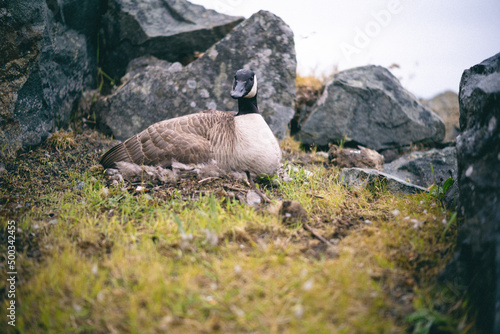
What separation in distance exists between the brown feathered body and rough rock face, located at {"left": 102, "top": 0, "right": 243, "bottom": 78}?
3.79m

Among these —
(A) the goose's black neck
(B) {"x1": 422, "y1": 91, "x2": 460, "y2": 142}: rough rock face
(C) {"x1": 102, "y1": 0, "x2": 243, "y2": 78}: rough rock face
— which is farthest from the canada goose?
(B) {"x1": 422, "y1": 91, "x2": 460, "y2": 142}: rough rock face

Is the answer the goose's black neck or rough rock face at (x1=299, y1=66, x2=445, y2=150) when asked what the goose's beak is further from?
rough rock face at (x1=299, y1=66, x2=445, y2=150)

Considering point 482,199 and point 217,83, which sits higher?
point 217,83

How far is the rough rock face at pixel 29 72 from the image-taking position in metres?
5.09

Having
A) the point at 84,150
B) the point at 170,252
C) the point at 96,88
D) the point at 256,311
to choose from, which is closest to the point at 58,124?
the point at 84,150

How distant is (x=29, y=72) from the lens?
17.5 ft

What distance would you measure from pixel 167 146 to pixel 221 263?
7.83 ft

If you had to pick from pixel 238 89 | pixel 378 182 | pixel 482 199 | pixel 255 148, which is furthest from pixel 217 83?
pixel 482 199

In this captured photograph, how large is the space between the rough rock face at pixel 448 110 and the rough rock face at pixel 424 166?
6.19 feet

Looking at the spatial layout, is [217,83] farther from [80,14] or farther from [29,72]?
[29,72]

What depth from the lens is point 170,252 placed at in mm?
3115

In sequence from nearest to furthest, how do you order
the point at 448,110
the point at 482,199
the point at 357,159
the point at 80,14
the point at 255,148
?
the point at 482,199, the point at 255,148, the point at 357,159, the point at 80,14, the point at 448,110

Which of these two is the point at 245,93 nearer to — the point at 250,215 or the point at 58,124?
the point at 250,215

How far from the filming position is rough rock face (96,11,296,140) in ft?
22.1
